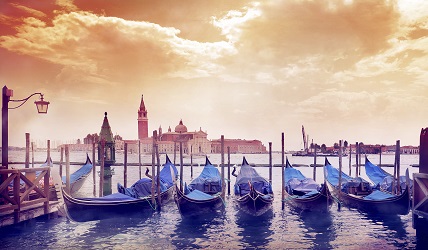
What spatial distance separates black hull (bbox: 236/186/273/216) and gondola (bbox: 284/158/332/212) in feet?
4.80

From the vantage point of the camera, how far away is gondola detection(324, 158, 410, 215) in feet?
39.3

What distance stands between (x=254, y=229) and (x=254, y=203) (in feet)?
3.42

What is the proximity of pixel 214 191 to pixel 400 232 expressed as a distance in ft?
22.2

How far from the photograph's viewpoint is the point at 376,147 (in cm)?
9269

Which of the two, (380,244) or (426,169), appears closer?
(426,169)

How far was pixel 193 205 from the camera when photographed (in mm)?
11664

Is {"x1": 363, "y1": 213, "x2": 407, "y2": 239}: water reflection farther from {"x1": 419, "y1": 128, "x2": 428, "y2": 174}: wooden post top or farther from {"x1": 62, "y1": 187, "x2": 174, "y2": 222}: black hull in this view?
{"x1": 62, "y1": 187, "x2": 174, "y2": 222}: black hull

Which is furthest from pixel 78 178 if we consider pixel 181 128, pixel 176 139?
pixel 181 128

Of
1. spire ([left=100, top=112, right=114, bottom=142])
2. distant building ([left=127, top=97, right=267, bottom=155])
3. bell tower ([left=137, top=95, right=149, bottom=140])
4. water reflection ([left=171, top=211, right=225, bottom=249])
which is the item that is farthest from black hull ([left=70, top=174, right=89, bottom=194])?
bell tower ([left=137, top=95, right=149, bottom=140])

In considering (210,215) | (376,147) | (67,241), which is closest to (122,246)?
(67,241)

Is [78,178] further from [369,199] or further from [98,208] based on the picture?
[369,199]

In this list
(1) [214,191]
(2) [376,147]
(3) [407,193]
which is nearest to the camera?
(3) [407,193]

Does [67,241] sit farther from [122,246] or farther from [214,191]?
[214,191]

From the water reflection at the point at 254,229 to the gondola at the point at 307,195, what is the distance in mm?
1046
